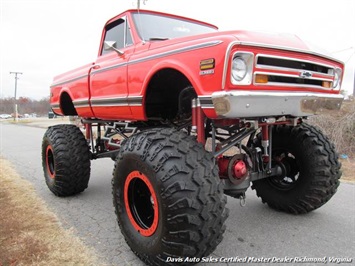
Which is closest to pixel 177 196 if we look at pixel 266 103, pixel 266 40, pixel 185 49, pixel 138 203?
pixel 138 203

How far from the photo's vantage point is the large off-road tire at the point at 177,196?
2355mm

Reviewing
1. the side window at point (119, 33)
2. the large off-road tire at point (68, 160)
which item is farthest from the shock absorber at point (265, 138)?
the large off-road tire at point (68, 160)

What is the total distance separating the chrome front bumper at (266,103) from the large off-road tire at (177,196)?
0.45 metres

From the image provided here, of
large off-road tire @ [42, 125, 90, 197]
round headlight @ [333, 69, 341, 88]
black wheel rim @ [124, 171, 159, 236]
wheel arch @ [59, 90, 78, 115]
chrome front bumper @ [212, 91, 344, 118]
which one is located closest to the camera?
chrome front bumper @ [212, 91, 344, 118]

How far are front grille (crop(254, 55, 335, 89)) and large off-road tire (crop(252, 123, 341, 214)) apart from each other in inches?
34.0

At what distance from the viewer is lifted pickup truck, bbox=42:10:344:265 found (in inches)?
94.4

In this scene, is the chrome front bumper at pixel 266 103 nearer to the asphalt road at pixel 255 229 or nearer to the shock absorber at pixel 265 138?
the shock absorber at pixel 265 138

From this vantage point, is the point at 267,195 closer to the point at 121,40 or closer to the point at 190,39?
the point at 190,39

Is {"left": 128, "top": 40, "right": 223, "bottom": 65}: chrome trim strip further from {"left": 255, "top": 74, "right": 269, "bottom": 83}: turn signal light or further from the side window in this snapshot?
the side window

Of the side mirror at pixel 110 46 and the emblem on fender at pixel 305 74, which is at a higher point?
the side mirror at pixel 110 46

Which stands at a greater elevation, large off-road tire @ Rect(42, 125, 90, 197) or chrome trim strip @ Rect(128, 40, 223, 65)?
chrome trim strip @ Rect(128, 40, 223, 65)

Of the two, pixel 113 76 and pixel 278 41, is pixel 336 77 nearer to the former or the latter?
pixel 278 41

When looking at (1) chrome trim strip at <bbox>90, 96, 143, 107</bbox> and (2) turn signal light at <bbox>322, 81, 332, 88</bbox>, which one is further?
(1) chrome trim strip at <bbox>90, 96, 143, 107</bbox>

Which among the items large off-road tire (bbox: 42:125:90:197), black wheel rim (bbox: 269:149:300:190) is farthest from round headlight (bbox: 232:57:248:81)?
large off-road tire (bbox: 42:125:90:197)
